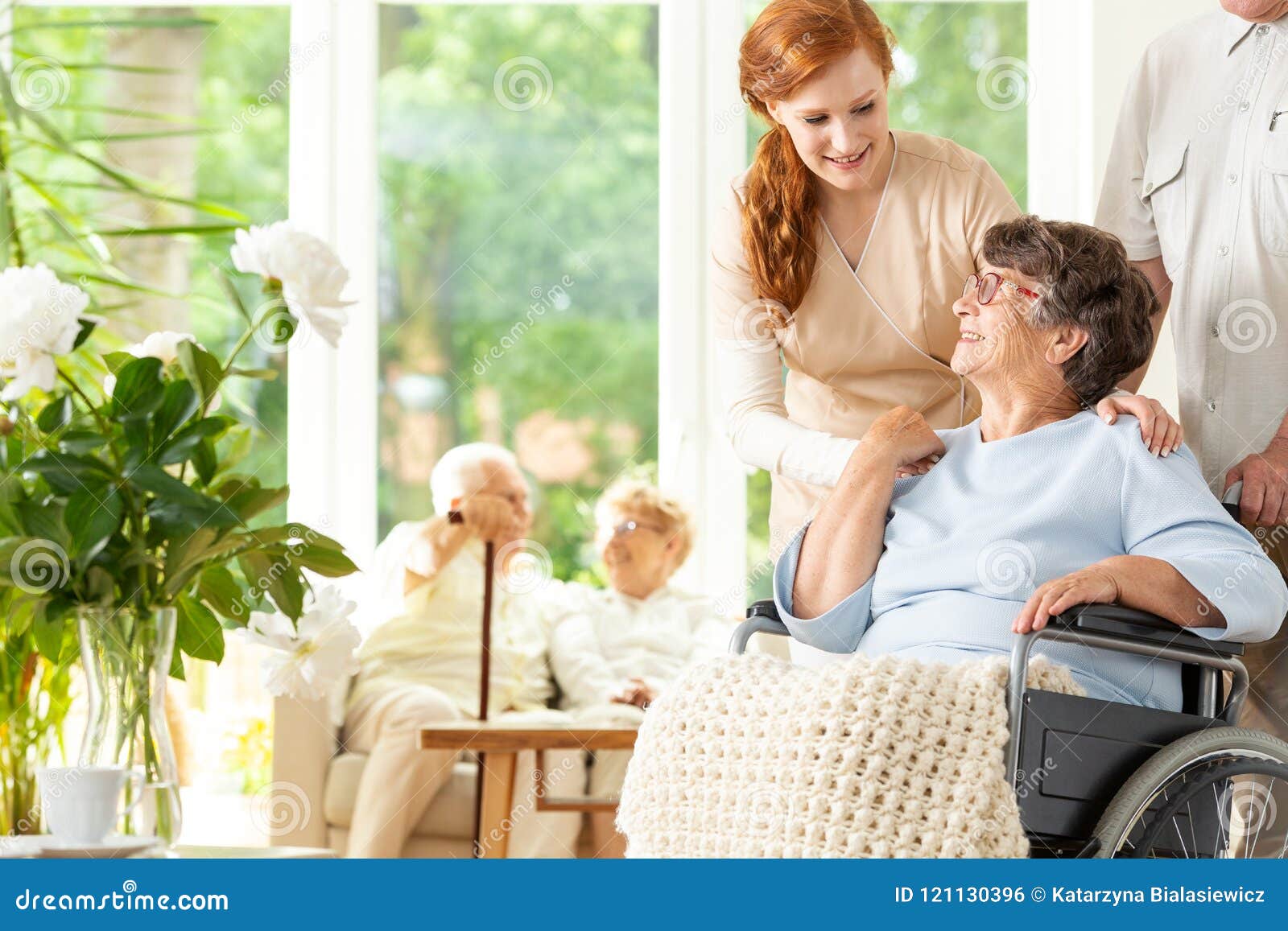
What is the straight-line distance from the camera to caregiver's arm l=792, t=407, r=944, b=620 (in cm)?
173

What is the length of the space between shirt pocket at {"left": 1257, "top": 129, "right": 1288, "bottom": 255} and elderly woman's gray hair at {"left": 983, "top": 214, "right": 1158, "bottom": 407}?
0.98 feet

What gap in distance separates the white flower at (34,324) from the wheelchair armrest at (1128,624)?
110cm

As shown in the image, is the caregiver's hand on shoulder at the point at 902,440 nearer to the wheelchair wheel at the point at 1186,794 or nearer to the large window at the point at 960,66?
the wheelchair wheel at the point at 1186,794

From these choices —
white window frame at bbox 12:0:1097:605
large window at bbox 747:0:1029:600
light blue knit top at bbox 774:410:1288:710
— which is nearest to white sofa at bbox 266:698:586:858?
white window frame at bbox 12:0:1097:605

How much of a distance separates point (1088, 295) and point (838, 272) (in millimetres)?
444

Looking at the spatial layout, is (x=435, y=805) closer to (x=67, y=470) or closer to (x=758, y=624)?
(x=758, y=624)

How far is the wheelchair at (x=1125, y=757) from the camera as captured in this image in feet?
4.47

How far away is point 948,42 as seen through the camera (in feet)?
12.0

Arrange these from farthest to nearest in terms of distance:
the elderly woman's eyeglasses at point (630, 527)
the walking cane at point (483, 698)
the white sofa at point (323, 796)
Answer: the elderly woman's eyeglasses at point (630, 527) → the white sofa at point (323, 796) → the walking cane at point (483, 698)

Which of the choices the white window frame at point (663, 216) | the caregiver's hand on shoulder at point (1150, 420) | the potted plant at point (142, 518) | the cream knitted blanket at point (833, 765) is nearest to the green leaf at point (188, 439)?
the potted plant at point (142, 518)

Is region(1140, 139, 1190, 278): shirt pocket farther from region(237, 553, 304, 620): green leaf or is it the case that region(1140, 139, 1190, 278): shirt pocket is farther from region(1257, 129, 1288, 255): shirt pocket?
region(237, 553, 304, 620): green leaf

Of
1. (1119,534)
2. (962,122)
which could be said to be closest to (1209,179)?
(1119,534)

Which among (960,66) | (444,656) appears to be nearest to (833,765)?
(444,656)

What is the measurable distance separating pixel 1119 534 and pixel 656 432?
2.11 metres
